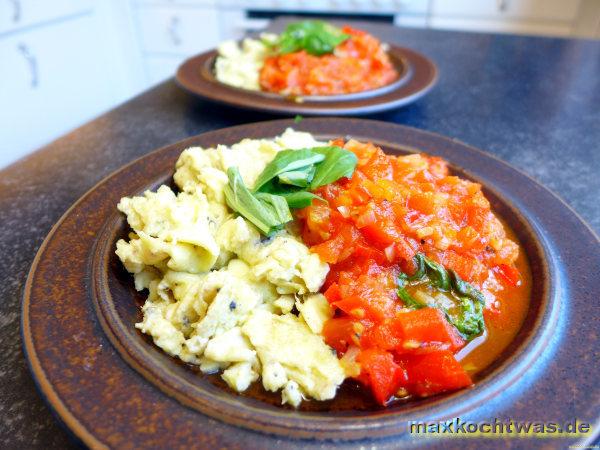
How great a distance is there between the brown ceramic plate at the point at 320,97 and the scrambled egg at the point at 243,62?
0.27 ft

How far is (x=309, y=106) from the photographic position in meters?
2.15

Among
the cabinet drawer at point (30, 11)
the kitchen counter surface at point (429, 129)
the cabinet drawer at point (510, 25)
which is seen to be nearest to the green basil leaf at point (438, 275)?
the kitchen counter surface at point (429, 129)

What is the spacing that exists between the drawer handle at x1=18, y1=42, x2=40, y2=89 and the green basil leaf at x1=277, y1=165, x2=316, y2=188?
366cm

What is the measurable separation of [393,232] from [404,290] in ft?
0.50

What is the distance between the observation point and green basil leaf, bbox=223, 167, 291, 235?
128 cm

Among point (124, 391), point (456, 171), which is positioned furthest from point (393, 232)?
point (124, 391)

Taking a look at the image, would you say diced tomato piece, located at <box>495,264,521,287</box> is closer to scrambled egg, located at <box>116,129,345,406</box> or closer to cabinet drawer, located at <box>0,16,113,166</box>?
scrambled egg, located at <box>116,129,345,406</box>

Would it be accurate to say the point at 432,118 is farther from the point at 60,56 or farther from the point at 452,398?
the point at 60,56

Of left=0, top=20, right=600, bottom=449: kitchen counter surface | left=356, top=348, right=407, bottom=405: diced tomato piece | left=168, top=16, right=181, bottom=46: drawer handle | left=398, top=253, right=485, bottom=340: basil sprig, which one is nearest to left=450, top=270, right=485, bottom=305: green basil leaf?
left=398, top=253, right=485, bottom=340: basil sprig

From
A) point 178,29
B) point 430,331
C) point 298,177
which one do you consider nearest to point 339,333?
point 430,331

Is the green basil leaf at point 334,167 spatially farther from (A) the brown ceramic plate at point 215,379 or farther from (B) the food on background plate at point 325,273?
(A) the brown ceramic plate at point 215,379

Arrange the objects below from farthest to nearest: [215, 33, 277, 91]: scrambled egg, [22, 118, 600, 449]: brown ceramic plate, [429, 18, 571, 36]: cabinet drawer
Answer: [429, 18, 571, 36]: cabinet drawer < [215, 33, 277, 91]: scrambled egg < [22, 118, 600, 449]: brown ceramic plate

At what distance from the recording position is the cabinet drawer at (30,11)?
149 inches

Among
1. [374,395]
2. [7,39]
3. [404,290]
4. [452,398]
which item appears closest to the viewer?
[452,398]
